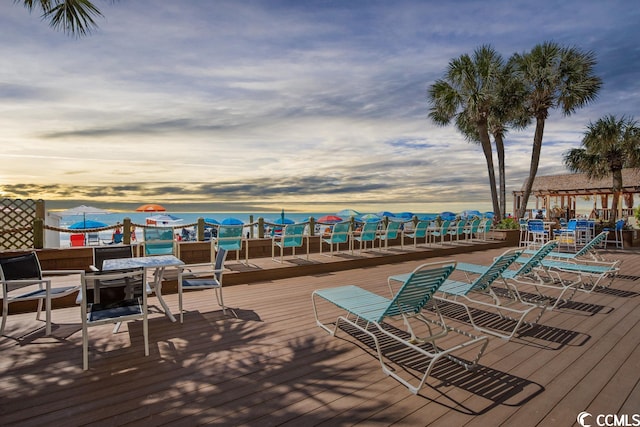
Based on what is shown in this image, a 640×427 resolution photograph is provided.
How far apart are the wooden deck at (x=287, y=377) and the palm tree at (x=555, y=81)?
13.5m

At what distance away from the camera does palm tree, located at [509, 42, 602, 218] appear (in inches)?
567

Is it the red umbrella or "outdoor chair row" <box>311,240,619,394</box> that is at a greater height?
the red umbrella

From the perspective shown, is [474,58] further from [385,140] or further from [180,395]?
[180,395]

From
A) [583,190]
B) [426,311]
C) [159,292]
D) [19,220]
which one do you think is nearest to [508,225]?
[583,190]

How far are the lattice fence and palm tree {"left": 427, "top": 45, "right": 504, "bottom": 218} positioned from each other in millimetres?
14902

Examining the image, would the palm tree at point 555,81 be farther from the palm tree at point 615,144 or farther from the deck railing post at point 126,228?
the deck railing post at point 126,228

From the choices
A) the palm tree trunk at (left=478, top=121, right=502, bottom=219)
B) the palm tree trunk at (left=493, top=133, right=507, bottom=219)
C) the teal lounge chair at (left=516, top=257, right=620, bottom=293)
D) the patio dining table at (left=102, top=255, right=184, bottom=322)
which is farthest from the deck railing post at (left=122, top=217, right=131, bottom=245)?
the palm tree trunk at (left=493, top=133, right=507, bottom=219)

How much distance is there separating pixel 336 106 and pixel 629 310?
31.8 ft

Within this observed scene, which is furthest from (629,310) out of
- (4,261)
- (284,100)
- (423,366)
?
(284,100)

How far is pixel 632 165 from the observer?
16266 millimetres

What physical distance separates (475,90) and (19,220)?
16101 mm

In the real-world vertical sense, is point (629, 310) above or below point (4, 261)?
below

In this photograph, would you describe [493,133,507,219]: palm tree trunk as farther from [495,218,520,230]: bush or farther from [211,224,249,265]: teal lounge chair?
[211,224,249,265]: teal lounge chair

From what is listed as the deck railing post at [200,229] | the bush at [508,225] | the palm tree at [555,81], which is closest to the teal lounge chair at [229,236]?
the deck railing post at [200,229]
